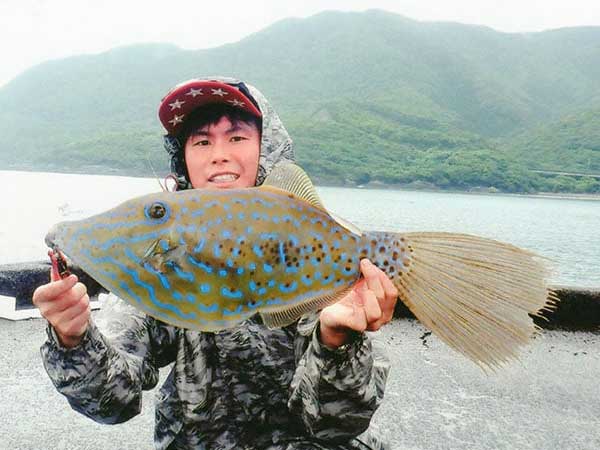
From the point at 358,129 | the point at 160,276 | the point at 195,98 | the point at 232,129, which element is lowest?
the point at 358,129

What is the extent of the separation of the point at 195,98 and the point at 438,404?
4.10m

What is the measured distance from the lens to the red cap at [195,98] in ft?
9.12

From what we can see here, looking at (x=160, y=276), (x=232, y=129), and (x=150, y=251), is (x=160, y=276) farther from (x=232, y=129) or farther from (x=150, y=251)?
(x=232, y=129)

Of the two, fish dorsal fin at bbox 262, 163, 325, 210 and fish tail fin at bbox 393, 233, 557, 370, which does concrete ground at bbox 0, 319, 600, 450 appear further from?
fish dorsal fin at bbox 262, 163, 325, 210

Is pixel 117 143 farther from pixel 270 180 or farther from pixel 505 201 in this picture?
pixel 270 180

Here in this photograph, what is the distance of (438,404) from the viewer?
17.6 feet

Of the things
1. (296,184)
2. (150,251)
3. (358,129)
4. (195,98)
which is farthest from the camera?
(358,129)

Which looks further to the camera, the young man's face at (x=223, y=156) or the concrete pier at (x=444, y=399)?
the concrete pier at (x=444, y=399)

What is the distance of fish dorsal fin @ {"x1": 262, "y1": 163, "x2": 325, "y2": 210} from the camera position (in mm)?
1775

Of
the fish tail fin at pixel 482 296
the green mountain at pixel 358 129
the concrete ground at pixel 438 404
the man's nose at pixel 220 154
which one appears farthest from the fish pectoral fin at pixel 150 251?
the green mountain at pixel 358 129

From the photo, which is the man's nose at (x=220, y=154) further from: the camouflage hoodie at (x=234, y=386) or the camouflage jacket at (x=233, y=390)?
the camouflage jacket at (x=233, y=390)

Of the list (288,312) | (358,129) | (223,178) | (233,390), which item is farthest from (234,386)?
(358,129)

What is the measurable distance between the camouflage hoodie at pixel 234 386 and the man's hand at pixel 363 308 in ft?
1.31

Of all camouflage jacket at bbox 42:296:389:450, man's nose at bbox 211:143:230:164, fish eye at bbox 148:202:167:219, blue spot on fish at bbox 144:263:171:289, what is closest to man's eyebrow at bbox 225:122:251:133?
man's nose at bbox 211:143:230:164
